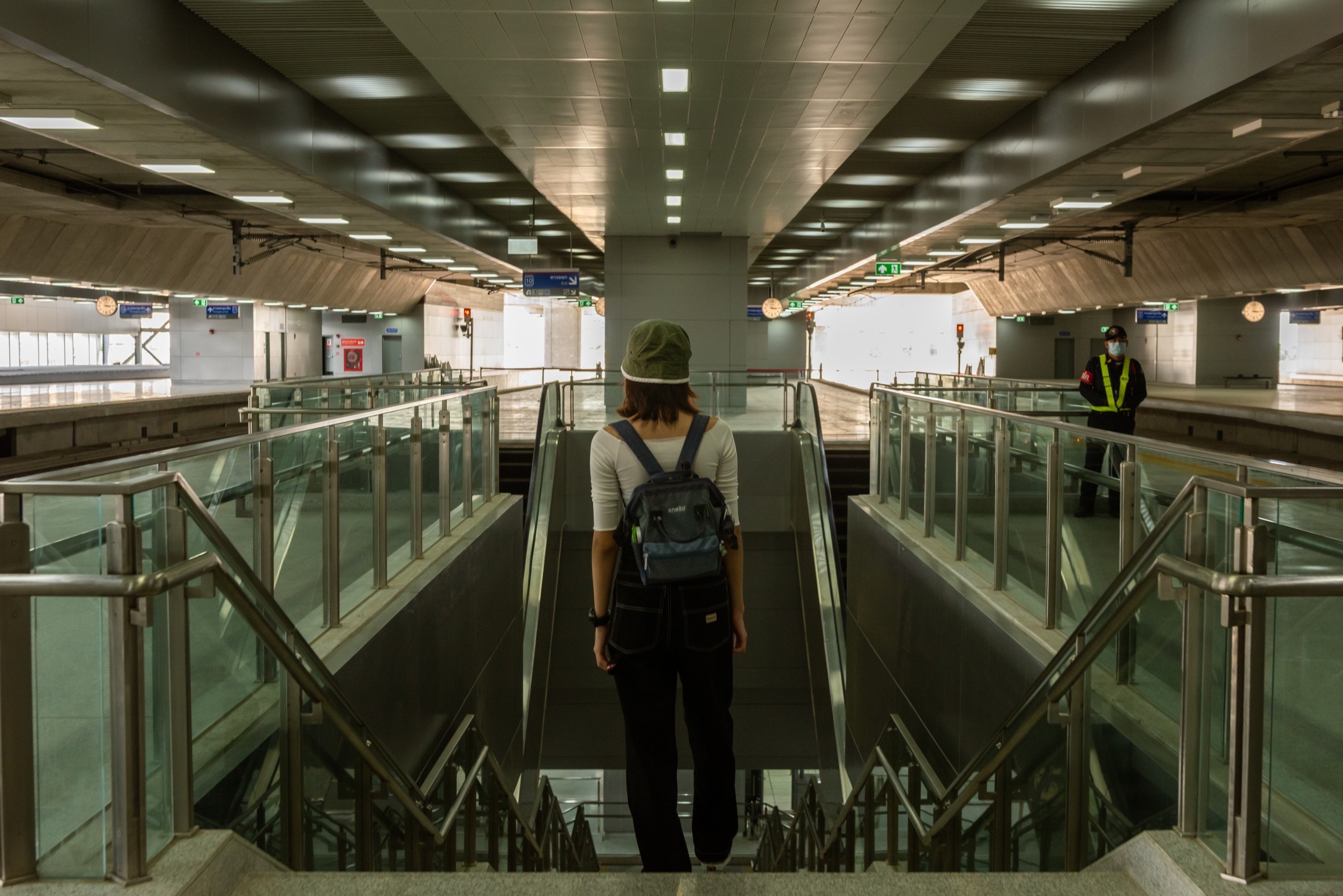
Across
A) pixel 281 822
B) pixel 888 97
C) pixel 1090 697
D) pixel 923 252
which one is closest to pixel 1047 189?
pixel 888 97

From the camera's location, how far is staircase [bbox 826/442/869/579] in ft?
55.7

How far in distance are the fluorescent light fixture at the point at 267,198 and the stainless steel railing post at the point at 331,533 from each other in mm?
10256

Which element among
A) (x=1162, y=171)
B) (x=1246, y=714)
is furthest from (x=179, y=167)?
(x=1246, y=714)

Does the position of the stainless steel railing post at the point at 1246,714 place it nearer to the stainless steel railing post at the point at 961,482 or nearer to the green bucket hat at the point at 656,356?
the green bucket hat at the point at 656,356

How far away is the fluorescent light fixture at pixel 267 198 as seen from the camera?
14.7m

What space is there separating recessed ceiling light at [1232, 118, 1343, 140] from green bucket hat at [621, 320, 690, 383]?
817 cm

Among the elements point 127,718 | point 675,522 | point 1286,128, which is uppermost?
point 1286,128

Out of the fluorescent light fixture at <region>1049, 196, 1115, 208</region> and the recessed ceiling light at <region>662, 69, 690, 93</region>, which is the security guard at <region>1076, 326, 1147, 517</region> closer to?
the recessed ceiling light at <region>662, 69, 690, 93</region>

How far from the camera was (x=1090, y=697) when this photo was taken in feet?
12.9

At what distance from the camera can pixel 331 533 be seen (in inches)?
212

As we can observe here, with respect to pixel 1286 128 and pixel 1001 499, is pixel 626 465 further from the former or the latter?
pixel 1286 128

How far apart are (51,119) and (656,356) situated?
27.6ft

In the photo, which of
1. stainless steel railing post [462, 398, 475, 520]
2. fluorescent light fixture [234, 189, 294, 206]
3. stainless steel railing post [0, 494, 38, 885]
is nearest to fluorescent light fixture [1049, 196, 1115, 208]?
stainless steel railing post [462, 398, 475, 520]

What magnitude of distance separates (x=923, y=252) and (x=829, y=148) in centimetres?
1045
